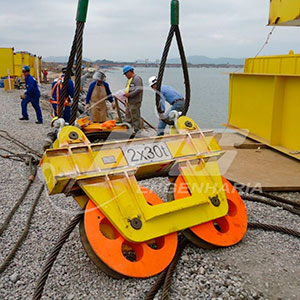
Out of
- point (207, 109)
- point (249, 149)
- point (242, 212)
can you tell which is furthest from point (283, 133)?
point (207, 109)

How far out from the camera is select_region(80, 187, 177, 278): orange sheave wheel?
9.50 ft

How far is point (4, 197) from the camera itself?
497cm

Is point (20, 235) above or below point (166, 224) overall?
below

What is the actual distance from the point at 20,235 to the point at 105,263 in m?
1.40

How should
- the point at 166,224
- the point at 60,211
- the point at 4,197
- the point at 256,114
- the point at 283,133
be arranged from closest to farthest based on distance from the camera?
the point at 166,224, the point at 60,211, the point at 4,197, the point at 283,133, the point at 256,114

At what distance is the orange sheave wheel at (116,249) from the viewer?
2.90 m

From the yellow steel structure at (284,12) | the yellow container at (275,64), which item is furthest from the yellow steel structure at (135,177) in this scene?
the yellow container at (275,64)

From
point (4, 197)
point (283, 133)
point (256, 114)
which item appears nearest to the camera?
point (4, 197)

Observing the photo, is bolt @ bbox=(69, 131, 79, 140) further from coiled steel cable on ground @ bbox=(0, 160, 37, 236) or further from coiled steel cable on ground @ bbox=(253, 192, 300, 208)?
coiled steel cable on ground @ bbox=(253, 192, 300, 208)

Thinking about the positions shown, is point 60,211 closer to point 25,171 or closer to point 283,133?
point 25,171

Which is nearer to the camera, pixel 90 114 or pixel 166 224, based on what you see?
pixel 166 224

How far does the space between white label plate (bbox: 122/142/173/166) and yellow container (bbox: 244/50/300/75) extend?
408cm

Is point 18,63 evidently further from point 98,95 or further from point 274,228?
point 274,228

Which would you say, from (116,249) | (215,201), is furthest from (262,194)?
(116,249)
